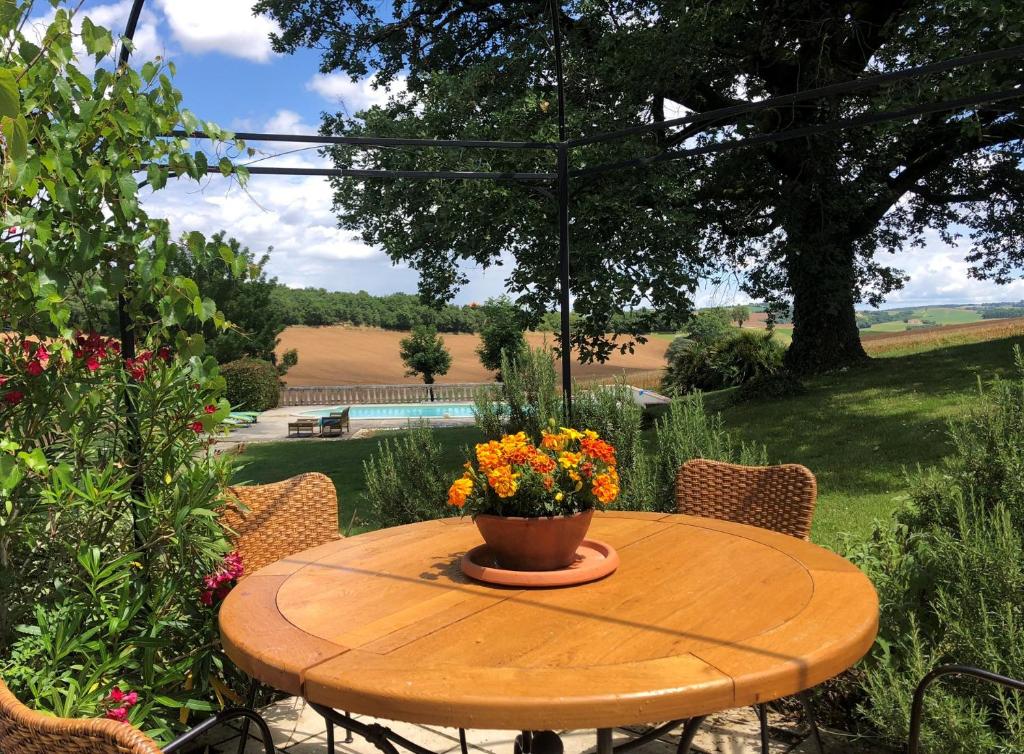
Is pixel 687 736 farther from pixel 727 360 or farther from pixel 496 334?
pixel 496 334

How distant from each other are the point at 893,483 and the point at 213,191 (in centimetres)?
526

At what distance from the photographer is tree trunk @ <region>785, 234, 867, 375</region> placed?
9.23 metres

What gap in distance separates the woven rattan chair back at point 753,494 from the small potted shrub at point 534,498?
99 centimetres

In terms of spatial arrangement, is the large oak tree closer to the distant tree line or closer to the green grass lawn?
the green grass lawn

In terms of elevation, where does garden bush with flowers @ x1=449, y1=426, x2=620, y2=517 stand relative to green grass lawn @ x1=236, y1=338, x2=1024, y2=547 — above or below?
above

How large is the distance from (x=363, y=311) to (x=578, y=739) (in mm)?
38958

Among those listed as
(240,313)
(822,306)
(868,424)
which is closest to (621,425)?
(868,424)

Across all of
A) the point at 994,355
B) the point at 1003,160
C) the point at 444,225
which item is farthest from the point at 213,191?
the point at 1003,160

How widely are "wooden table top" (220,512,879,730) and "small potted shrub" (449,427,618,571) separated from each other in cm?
9

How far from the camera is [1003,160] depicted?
1035cm

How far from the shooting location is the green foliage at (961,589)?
73.4 inches

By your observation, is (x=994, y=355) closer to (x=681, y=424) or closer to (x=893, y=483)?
(x=893, y=483)

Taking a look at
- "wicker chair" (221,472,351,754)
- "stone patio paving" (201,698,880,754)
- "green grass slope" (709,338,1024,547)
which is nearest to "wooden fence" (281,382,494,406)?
"green grass slope" (709,338,1024,547)

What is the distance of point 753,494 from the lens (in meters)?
2.50
